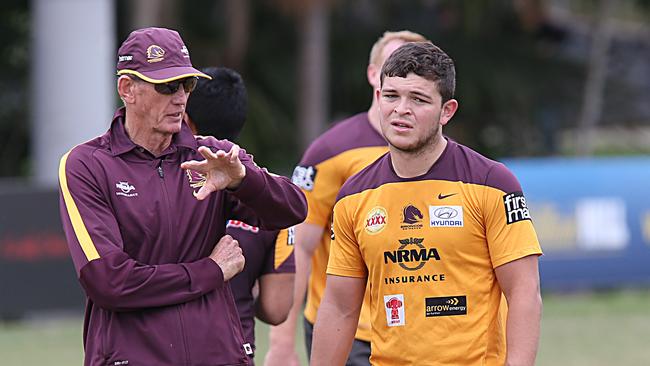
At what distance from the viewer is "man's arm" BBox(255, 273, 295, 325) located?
6.00 m

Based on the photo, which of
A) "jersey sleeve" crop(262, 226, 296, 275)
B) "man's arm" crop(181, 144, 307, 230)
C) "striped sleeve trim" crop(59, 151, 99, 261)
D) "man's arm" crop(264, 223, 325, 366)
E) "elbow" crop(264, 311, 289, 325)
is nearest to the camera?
"man's arm" crop(181, 144, 307, 230)

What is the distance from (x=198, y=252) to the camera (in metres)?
4.99

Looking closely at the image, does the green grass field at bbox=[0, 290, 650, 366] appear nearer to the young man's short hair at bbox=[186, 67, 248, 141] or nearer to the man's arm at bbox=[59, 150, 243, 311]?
the young man's short hair at bbox=[186, 67, 248, 141]

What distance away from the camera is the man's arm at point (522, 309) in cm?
489

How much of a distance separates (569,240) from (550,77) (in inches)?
391

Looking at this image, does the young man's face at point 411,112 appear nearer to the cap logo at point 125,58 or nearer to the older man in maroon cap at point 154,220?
the older man in maroon cap at point 154,220

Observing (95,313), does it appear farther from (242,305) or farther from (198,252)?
(242,305)

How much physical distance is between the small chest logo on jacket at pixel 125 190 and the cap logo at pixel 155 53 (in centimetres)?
46

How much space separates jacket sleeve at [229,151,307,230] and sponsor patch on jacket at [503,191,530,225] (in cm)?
76

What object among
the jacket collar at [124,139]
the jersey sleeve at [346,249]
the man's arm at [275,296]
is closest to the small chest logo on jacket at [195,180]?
the jacket collar at [124,139]

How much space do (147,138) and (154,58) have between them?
0.29 metres

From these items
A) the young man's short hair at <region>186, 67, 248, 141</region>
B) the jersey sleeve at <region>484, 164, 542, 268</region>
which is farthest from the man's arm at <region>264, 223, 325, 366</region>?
the jersey sleeve at <region>484, 164, 542, 268</region>

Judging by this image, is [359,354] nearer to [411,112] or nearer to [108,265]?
[411,112]

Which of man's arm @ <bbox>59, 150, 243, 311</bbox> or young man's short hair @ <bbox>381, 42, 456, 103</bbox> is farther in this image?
young man's short hair @ <bbox>381, 42, 456, 103</bbox>
